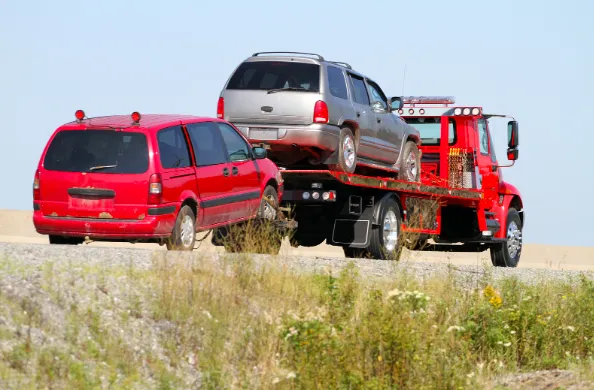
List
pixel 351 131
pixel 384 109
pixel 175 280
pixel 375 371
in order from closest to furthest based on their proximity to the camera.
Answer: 1. pixel 375 371
2. pixel 175 280
3. pixel 351 131
4. pixel 384 109

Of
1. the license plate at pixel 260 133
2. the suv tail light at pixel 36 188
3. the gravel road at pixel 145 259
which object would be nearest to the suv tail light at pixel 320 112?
the license plate at pixel 260 133

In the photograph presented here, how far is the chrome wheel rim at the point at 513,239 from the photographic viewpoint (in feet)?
73.5

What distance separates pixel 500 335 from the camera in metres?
10.5

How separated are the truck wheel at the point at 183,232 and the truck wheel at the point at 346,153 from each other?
132 inches

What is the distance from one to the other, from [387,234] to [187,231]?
5.30 m

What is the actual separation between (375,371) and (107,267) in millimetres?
2850

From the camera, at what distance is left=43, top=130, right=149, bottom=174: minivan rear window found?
12969mm

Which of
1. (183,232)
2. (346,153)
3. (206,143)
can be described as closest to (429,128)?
(346,153)

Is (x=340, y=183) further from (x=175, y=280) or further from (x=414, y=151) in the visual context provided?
(x=175, y=280)

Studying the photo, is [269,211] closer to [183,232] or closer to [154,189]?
[183,232]

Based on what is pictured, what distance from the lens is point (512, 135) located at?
20.7 meters

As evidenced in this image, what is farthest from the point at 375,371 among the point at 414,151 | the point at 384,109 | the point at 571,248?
the point at 571,248

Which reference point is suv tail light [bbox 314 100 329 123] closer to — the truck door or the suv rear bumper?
the suv rear bumper

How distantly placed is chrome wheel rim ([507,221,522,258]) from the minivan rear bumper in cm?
1089
